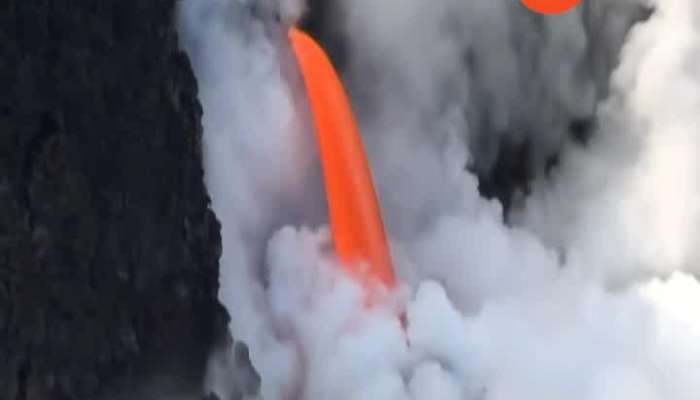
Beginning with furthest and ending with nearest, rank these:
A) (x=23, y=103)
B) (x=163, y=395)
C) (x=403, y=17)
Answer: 1. (x=403, y=17)
2. (x=163, y=395)
3. (x=23, y=103)

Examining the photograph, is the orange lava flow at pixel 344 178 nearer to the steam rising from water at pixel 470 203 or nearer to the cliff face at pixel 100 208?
the steam rising from water at pixel 470 203

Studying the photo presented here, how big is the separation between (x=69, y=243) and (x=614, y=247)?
2.52 metres

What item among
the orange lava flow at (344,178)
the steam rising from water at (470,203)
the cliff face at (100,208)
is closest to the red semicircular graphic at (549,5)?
the steam rising from water at (470,203)

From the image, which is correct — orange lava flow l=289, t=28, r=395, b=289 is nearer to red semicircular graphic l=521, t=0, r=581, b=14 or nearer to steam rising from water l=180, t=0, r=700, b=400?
steam rising from water l=180, t=0, r=700, b=400

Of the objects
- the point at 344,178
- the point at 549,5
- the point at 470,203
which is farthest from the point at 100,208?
the point at 549,5

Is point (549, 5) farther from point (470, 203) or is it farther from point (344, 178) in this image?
point (344, 178)

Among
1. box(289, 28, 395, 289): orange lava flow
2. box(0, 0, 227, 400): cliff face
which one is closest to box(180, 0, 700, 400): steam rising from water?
box(289, 28, 395, 289): orange lava flow

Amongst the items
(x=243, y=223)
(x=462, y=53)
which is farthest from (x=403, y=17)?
(x=243, y=223)

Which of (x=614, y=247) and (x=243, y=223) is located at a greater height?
(x=614, y=247)

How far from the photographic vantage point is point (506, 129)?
19.3 ft

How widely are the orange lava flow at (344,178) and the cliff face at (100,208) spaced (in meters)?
0.47

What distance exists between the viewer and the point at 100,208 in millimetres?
4453

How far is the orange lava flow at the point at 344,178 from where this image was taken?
A: 512cm

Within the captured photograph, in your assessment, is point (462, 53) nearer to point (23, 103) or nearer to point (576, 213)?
point (576, 213)
